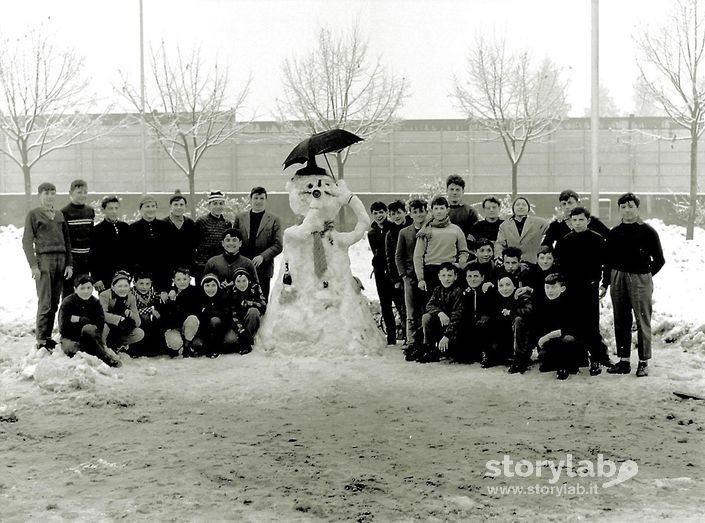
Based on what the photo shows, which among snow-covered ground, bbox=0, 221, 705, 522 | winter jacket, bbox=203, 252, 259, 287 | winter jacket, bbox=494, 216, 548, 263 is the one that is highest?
winter jacket, bbox=494, 216, 548, 263

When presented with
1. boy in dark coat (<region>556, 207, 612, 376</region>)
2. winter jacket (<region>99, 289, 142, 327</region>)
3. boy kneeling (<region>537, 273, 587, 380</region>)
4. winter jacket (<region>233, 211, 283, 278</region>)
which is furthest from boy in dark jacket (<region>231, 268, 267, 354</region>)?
boy in dark coat (<region>556, 207, 612, 376</region>)

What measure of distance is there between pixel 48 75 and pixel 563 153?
19.8 meters

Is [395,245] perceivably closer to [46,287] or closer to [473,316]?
[473,316]

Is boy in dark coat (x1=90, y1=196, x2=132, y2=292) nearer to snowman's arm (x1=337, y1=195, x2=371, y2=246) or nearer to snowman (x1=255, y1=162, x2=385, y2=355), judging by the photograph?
snowman (x1=255, y1=162, x2=385, y2=355)

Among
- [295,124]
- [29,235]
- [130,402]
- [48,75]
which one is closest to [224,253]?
[29,235]

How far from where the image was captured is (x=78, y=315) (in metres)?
7.98

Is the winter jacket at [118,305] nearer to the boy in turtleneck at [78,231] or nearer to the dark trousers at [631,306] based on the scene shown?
the boy in turtleneck at [78,231]

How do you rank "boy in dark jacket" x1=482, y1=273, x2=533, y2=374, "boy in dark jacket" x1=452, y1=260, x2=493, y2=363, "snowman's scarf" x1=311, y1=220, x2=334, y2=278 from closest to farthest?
"boy in dark jacket" x1=482, y1=273, x2=533, y2=374
"boy in dark jacket" x1=452, y1=260, x2=493, y2=363
"snowman's scarf" x1=311, y1=220, x2=334, y2=278

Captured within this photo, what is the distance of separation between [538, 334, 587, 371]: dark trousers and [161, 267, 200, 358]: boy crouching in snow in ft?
12.0

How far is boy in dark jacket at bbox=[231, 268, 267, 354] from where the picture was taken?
8.73 metres

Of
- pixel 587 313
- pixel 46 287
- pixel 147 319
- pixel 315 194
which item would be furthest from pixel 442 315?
pixel 46 287

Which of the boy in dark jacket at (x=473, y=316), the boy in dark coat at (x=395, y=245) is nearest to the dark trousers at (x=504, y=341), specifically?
the boy in dark jacket at (x=473, y=316)

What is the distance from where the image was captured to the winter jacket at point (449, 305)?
8.21 meters

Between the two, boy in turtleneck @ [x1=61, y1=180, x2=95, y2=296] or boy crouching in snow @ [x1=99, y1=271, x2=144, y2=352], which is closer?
boy crouching in snow @ [x1=99, y1=271, x2=144, y2=352]
